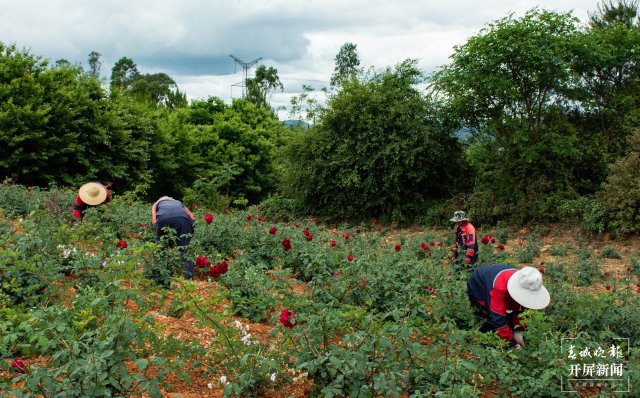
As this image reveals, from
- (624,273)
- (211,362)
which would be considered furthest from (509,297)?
(624,273)

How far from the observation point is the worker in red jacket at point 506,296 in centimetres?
433

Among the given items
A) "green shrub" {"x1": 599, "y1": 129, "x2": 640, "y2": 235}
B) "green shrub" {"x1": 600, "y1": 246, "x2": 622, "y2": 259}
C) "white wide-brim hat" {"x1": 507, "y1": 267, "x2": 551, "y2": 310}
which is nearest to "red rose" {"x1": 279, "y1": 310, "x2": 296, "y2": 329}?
"white wide-brim hat" {"x1": 507, "y1": 267, "x2": 551, "y2": 310}

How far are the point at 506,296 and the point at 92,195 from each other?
5.03 metres

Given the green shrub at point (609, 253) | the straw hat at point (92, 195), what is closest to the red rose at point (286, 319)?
the straw hat at point (92, 195)

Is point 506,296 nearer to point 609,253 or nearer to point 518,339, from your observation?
point 518,339

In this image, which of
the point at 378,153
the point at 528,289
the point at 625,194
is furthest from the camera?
the point at 378,153

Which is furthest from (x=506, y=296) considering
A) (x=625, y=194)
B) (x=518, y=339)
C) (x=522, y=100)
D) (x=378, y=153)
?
(x=378, y=153)

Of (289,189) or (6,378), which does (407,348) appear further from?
(289,189)

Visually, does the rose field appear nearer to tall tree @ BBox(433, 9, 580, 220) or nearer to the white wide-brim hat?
the white wide-brim hat

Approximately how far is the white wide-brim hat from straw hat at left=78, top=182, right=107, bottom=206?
16.3 ft

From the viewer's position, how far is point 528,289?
4.37m

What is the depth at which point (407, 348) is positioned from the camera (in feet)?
10.5

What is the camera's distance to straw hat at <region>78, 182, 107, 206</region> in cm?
691

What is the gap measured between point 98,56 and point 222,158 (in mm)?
70796
